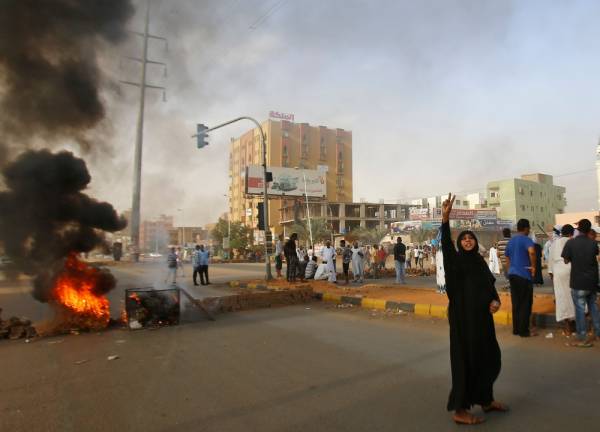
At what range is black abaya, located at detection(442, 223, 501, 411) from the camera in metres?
3.42

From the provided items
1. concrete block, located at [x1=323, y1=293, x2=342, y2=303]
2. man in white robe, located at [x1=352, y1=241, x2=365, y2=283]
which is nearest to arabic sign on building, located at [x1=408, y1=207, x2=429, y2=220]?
man in white robe, located at [x1=352, y1=241, x2=365, y2=283]

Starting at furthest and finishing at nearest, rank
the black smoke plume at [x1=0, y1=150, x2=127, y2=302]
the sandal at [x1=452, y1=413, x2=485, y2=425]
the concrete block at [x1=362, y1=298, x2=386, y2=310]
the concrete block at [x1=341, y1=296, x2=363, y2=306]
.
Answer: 1. the concrete block at [x1=341, y1=296, x2=363, y2=306]
2. the concrete block at [x1=362, y1=298, x2=386, y2=310]
3. the black smoke plume at [x1=0, y1=150, x2=127, y2=302]
4. the sandal at [x1=452, y1=413, x2=485, y2=425]

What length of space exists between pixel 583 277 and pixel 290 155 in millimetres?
→ 75020

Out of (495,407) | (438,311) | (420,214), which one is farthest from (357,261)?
(420,214)

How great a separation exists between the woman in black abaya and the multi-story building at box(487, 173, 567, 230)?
77.2 m

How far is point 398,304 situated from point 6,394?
7335mm

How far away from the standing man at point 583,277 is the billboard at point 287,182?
49273 mm

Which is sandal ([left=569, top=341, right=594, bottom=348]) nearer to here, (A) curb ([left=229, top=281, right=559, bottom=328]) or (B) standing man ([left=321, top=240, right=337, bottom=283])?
(A) curb ([left=229, top=281, right=559, bottom=328])

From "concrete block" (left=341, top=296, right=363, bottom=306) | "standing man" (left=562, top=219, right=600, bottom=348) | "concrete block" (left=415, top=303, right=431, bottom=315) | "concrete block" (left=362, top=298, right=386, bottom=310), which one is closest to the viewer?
"standing man" (left=562, top=219, right=600, bottom=348)

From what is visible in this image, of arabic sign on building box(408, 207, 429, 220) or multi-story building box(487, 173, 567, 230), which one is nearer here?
arabic sign on building box(408, 207, 429, 220)

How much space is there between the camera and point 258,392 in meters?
4.20

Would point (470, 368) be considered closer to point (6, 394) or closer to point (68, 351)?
point (6, 394)

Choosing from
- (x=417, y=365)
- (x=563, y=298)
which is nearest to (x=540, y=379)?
(x=417, y=365)

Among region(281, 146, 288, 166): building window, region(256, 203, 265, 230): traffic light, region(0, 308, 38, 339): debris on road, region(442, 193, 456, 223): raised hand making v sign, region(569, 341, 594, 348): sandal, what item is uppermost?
region(281, 146, 288, 166): building window
